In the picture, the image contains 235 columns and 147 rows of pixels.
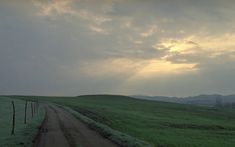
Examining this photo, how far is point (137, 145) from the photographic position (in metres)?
26.6

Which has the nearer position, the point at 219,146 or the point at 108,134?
the point at 108,134

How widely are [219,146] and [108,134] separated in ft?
43.0

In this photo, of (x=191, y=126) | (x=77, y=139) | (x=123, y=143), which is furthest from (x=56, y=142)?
(x=191, y=126)

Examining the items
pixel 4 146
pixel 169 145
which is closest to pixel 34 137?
pixel 4 146

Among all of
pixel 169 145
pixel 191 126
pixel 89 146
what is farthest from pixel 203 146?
pixel 191 126

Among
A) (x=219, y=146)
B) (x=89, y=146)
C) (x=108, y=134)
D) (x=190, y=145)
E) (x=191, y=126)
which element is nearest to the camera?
(x=89, y=146)

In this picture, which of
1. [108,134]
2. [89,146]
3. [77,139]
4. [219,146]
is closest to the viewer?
[89,146]

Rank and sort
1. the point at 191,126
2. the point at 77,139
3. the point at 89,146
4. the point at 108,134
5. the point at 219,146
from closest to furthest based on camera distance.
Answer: the point at 89,146 → the point at 77,139 → the point at 108,134 → the point at 219,146 → the point at 191,126

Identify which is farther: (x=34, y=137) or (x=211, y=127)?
(x=211, y=127)

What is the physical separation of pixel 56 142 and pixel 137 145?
610 centimetres

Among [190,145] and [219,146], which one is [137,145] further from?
[219,146]

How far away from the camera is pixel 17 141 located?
95.1 ft

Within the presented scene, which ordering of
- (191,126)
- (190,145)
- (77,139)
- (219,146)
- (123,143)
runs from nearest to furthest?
1. (123,143)
2. (77,139)
3. (190,145)
4. (219,146)
5. (191,126)

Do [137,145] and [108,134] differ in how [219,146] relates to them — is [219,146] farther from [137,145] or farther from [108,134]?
[137,145]
